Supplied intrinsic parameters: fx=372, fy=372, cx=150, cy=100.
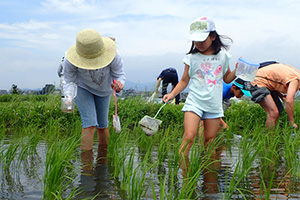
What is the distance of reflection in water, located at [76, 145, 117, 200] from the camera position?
2779mm

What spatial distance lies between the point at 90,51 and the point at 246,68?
1484 millimetres

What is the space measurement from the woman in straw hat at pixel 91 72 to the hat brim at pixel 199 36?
840mm

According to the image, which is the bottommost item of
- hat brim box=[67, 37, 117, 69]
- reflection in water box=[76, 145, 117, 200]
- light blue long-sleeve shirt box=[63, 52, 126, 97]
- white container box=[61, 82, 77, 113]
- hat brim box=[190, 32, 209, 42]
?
reflection in water box=[76, 145, 117, 200]

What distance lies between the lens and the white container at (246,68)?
3.37 metres

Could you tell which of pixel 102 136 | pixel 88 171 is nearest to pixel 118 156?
pixel 88 171

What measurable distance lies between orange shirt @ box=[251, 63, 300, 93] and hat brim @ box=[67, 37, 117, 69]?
2.28 metres

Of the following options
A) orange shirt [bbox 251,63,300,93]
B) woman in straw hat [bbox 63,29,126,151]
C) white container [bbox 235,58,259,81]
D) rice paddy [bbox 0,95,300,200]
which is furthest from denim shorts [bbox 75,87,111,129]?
orange shirt [bbox 251,63,300,93]

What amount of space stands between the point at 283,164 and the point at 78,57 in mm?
2390

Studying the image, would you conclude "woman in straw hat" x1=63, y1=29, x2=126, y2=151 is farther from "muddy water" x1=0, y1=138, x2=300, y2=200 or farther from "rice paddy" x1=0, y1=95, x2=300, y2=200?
"muddy water" x1=0, y1=138, x2=300, y2=200

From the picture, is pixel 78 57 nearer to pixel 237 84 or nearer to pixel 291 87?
pixel 237 84

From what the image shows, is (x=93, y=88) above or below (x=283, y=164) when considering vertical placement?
above

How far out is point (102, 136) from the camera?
4395 mm

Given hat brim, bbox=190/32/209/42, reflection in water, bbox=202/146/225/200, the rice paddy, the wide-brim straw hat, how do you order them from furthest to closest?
1. the wide-brim straw hat
2. hat brim, bbox=190/32/209/42
3. reflection in water, bbox=202/146/225/200
4. the rice paddy

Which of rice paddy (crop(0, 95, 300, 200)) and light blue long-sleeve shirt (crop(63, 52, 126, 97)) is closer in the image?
rice paddy (crop(0, 95, 300, 200))
